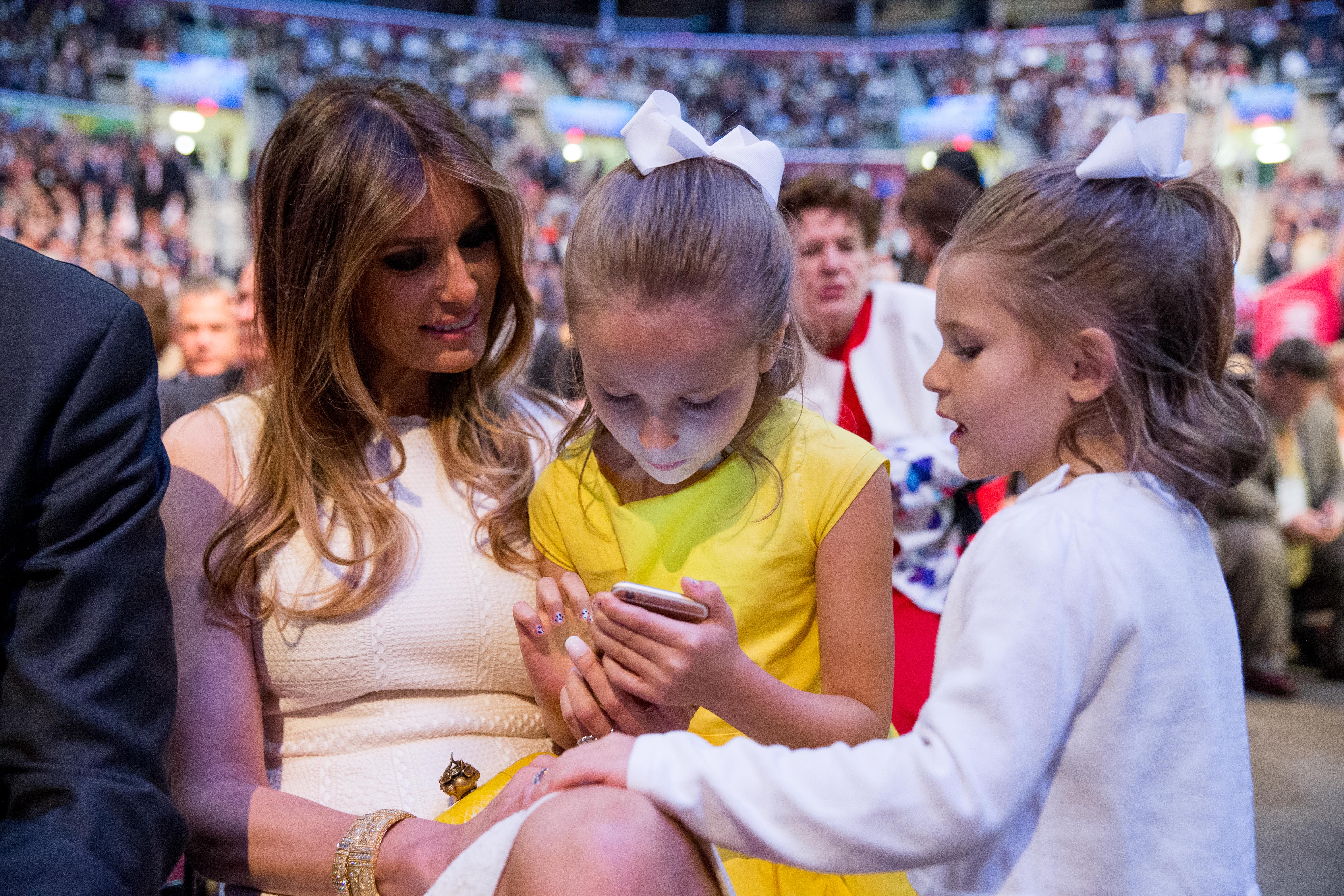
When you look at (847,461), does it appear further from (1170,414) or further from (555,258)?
(555,258)

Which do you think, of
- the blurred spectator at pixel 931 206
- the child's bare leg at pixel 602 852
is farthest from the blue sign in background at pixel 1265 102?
the child's bare leg at pixel 602 852

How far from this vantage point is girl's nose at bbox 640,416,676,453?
113cm

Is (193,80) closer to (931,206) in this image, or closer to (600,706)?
(931,206)

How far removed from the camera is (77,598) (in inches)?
35.7

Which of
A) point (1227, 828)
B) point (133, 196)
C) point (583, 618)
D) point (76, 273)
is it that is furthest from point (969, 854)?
point (133, 196)

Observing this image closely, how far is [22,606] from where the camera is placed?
90 centimetres

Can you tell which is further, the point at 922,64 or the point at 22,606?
the point at 922,64

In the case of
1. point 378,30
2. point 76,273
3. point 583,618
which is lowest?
point 583,618

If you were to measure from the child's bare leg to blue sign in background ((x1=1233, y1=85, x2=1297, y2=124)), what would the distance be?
14.9 meters

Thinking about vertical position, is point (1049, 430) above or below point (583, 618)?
above

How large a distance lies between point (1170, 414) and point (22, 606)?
1.13 meters

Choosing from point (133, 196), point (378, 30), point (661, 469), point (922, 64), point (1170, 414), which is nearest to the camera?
point (1170, 414)

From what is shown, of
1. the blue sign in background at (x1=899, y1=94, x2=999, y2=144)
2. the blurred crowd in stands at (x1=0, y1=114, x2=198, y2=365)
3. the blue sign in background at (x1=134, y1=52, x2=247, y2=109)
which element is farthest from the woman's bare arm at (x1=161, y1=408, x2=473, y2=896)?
the blue sign in background at (x1=899, y1=94, x2=999, y2=144)

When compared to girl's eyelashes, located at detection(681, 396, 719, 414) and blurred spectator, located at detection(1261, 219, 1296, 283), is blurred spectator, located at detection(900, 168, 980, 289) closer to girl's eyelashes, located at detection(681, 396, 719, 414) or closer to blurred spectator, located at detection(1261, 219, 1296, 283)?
girl's eyelashes, located at detection(681, 396, 719, 414)
